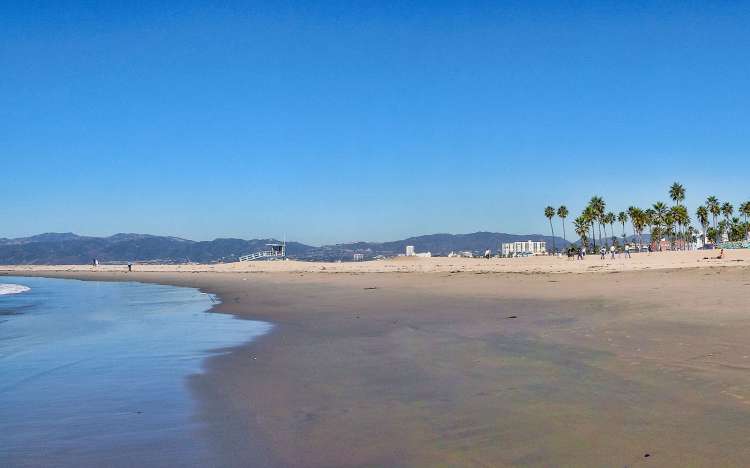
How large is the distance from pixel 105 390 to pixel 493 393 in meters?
4.26

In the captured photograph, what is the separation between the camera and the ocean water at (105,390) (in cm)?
443

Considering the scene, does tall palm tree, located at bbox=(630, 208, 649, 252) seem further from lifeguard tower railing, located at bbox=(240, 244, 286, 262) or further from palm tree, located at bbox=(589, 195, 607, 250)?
lifeguard tower railing, located at bbox=(240, 244, 286, 262)

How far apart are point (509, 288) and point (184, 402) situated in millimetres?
17941

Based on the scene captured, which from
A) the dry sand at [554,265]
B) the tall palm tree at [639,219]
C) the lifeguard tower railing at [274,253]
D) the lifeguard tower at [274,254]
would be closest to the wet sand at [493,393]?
the dry sand at [554,265]

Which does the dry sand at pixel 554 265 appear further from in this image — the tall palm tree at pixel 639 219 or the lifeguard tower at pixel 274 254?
the tall palm tree at pixel 639 219

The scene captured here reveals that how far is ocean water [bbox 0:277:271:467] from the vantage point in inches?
174

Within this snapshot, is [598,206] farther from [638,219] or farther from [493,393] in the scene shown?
[493,393]

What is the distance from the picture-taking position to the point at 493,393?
5.93 meters

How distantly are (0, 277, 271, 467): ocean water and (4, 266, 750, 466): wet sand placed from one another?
349mm

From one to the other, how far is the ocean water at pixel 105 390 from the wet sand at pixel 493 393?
35 cm

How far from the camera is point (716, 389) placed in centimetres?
569

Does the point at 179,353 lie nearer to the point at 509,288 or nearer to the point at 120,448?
the point at 120,448

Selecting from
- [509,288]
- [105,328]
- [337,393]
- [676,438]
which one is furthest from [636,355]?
[509,288]

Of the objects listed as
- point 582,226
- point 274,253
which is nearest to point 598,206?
Result: point 582,226
